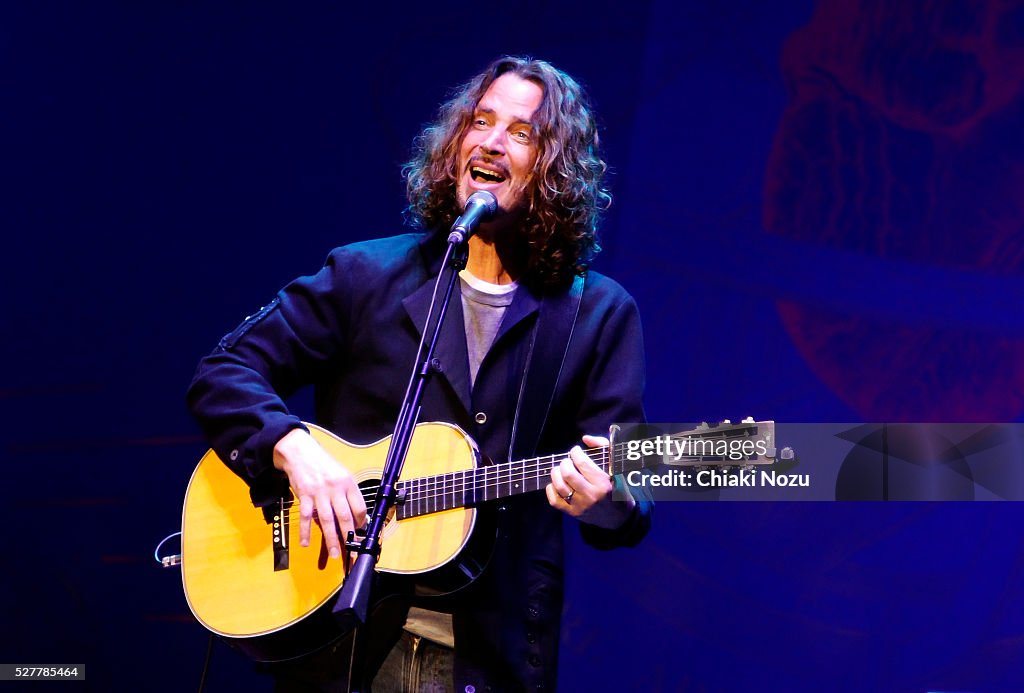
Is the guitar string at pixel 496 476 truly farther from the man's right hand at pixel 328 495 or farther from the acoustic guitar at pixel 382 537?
the man's right hand at pixel 328 495

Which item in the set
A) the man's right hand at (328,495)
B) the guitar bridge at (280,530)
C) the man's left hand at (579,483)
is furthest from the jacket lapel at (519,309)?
the guitar bridge at (280,530)

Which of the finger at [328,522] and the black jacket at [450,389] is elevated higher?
the black jacket at [450,389]

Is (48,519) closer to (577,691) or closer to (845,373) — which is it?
(577,691)

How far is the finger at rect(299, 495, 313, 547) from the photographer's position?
2.48 m

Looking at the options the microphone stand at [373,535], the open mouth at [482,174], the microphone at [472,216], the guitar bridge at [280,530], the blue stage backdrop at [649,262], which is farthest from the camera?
the blue stage backdrop at [649,262]

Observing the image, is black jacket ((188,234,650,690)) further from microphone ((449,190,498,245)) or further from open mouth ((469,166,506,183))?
microphone ((449,190,498,245))

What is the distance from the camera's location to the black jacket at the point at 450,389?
2592mm

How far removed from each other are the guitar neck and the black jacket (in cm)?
13

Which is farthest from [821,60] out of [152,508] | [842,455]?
[152,508]

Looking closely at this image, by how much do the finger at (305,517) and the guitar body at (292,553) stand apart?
0.08m

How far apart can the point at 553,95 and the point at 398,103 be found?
1.07 meters

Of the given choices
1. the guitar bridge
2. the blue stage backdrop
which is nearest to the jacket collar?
the guitar bridge

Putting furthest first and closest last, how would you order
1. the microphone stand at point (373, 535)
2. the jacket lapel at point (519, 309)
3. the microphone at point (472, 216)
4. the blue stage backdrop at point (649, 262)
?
the blue stage backdrop at point (649, 262), the jacket lapel at point (519, 309), the microphone at point (472, 216), the microphone stand at point (373, 535)

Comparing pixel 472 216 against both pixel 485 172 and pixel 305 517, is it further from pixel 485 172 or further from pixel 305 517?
pixel 305 517
